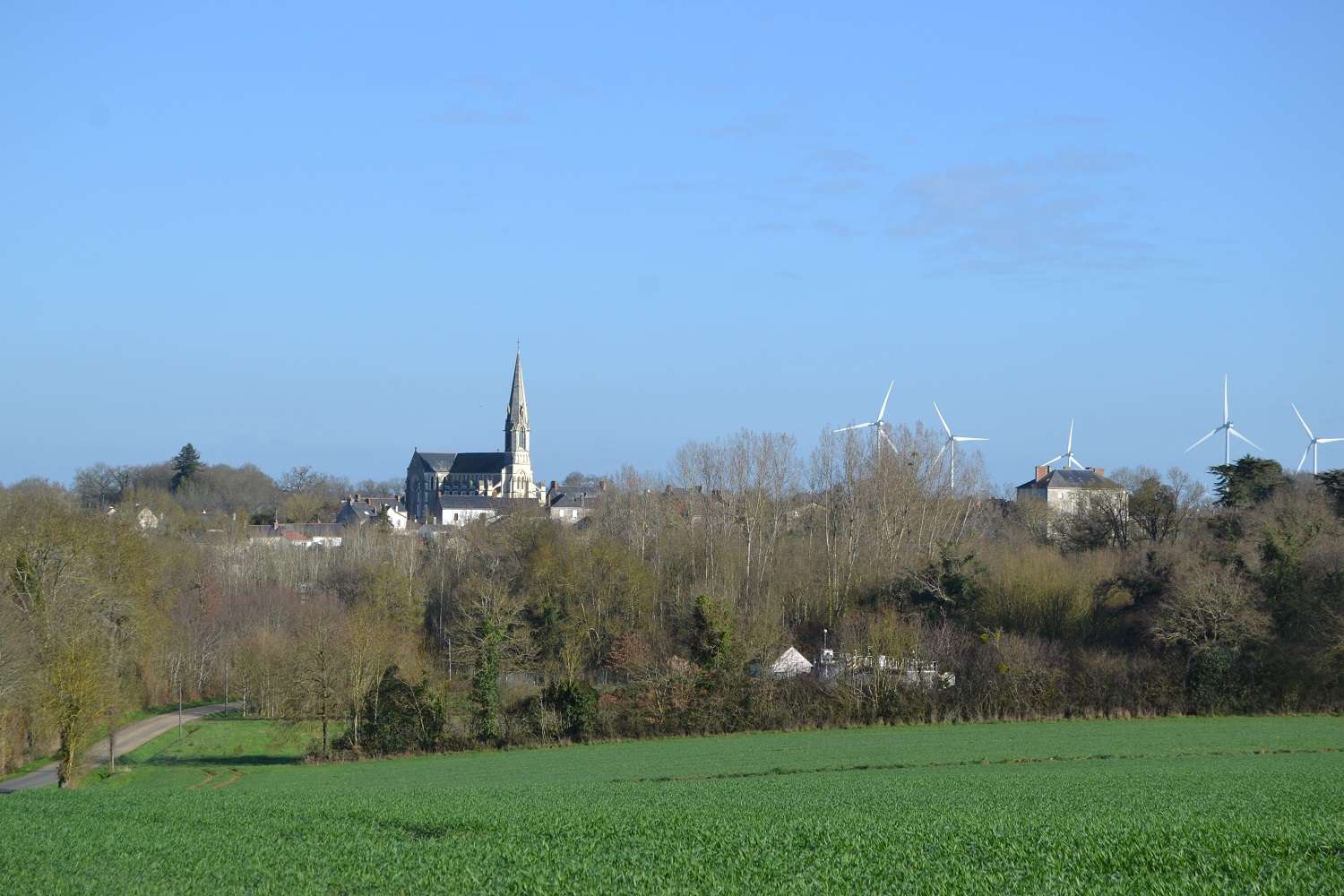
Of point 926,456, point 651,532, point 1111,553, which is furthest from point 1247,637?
point 651,532

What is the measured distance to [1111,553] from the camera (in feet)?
229

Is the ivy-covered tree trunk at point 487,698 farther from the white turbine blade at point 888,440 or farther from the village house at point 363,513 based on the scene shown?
the village house at point 363,513

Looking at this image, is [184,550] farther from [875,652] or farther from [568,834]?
[568,834]

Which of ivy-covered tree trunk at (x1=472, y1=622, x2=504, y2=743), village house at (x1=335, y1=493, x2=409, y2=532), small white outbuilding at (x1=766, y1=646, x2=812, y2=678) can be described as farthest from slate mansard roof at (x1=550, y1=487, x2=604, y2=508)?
ivy-covered tree trunk at (x1=472, y1=622, x2=504, y2=743)

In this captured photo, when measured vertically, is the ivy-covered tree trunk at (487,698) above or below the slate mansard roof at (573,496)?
below

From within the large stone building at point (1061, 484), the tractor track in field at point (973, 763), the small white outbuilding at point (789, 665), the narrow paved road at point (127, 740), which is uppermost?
the large stone building at point (1061, 484)

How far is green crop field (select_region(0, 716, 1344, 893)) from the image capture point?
15008 millimetres

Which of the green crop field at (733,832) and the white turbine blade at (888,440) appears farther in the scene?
the white turbine blade at (888,440)

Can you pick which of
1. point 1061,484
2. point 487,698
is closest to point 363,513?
point 1061,484

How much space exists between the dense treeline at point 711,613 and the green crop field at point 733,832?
1175cm

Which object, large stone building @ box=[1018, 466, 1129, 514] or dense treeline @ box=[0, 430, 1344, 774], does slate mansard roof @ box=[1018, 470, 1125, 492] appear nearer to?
large stone building @ box=[1018, 466, 1129, 514]

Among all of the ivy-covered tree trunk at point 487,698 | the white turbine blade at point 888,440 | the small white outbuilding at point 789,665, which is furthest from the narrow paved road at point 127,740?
the white turbine blade at point 888,440

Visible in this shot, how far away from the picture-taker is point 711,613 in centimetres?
5269

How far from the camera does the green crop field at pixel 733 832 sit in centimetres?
1501
